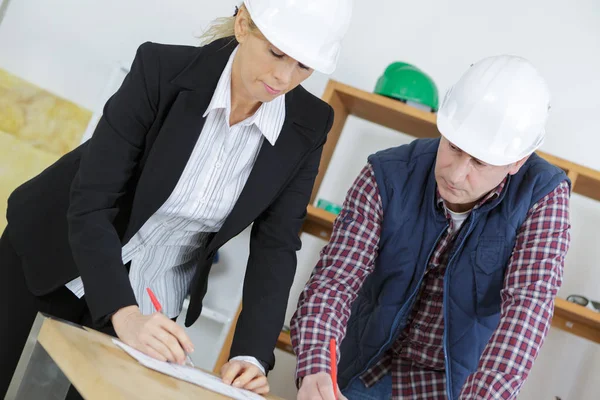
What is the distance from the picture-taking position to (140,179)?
53.7 inches

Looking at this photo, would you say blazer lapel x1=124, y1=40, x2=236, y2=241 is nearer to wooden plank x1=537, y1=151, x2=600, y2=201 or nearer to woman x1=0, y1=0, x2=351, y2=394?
woman x1=0, y1=0, x2=351, y2=394

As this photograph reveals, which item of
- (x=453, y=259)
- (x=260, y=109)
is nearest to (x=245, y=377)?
(x=260, y=109)

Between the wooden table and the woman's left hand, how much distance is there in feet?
0.67

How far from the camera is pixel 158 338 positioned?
3.83 feet

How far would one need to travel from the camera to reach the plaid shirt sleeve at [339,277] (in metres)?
1.57

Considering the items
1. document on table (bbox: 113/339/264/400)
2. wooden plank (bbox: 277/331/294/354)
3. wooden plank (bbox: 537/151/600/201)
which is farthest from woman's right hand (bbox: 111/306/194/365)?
wooden plank (bbox: 537/151/600/201)

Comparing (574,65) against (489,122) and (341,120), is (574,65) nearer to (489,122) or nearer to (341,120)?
(341,120)

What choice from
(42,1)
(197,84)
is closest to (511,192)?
(197,84)

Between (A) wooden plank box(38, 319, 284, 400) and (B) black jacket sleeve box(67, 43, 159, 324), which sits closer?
(A) wooden plank box(38, 319, 284, 400)

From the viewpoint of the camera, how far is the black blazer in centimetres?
131

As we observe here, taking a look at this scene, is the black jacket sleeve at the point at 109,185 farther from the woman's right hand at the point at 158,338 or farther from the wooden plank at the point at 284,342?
the wooden plank at the point at 284,342

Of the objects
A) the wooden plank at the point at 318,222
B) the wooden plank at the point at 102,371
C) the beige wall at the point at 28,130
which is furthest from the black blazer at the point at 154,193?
the beige wall at the point at 28,130

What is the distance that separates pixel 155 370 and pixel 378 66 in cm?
220

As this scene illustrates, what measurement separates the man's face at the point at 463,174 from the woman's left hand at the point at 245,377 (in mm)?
615
